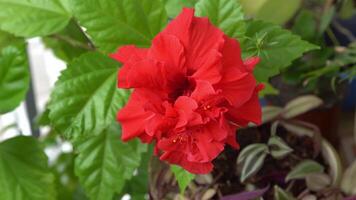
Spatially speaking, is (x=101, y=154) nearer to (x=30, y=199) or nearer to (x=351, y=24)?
(x=30, y=199)

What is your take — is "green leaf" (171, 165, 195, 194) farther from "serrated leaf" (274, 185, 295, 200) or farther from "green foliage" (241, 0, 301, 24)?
"green foliage" (241, 0, 301, 24)

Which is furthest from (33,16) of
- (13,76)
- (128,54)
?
(128,54)

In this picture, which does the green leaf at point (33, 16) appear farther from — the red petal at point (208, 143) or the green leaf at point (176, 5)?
the red petal at point (208, 143)

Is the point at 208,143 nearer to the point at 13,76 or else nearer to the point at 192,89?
the point at 192,89

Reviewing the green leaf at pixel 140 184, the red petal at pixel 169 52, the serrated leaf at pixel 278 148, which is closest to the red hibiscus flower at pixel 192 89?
the red petal at pixel 169 52

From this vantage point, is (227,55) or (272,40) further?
(272,40)

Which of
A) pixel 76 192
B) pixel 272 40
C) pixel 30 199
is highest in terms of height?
pixel 272 40

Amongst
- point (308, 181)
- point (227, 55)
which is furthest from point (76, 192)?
point (227, 55)
